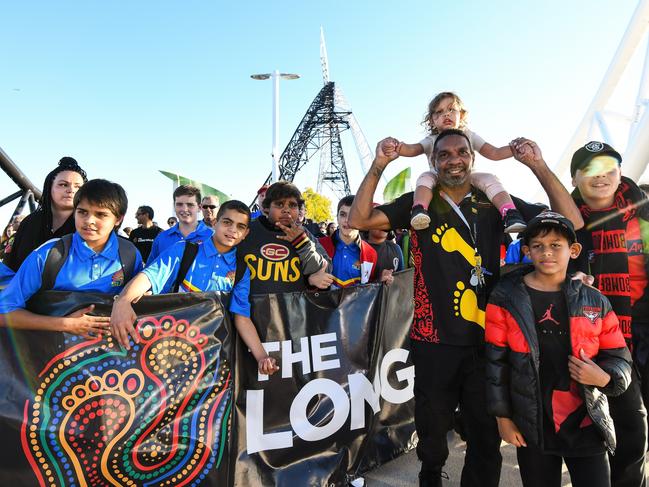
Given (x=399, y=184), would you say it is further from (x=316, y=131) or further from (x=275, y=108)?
(x=316, y=131)

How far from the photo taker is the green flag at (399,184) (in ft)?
55.5

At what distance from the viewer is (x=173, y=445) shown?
2.47 metres

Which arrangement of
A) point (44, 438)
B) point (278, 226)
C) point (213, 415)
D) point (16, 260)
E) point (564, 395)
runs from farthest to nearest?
1. point (278, 226)
2. point (16, 260)
3. point (213, 415)
4. point (44, 438)
5. point (564, 395)

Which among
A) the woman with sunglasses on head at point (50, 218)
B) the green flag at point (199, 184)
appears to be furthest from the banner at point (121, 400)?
the green flag at point (199, 184)

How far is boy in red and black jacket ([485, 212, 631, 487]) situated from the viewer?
201 centimetres

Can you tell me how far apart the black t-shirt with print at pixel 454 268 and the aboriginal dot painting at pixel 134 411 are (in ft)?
4.27

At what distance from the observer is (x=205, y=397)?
260 centimetres

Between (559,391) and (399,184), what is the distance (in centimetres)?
1552

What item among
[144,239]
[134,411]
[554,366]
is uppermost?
[144,239]

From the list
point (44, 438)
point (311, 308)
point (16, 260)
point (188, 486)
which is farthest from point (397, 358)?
point (16, 260)

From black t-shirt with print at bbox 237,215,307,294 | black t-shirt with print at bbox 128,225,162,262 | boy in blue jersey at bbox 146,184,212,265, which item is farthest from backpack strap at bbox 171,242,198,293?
black t-shirt with print at bbox 128,225,162,262

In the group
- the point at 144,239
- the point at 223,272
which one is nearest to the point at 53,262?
the point at 223,272

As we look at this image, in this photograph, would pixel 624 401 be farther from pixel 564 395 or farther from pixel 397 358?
pixel 397 358

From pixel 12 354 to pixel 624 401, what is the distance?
3248 millimetres
